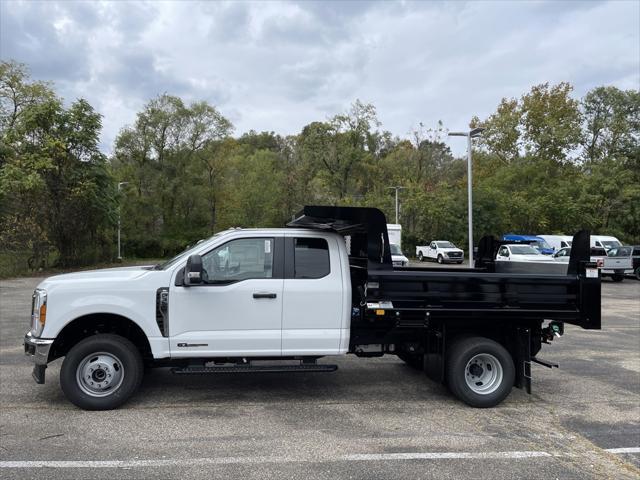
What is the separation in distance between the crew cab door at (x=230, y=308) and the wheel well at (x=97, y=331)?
0.54 meters

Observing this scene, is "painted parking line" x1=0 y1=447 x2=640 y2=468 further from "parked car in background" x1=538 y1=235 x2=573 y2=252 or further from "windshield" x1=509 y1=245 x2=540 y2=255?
"parked car in background" x1=538 y1=235 x2=573 y2=252

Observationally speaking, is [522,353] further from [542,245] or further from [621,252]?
[542,245]

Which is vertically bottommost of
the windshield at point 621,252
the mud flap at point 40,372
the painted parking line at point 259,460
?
the painted parking line at point 259,460

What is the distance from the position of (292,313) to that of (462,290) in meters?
1.92

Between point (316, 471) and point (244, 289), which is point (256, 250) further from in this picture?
point (316, 471)

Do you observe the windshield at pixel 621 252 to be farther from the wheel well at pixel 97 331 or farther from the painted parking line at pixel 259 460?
the wheel well at pixel 97 331

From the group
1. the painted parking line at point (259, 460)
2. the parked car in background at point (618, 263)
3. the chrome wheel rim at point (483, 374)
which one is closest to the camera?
the painted parking line at point (259, 460)

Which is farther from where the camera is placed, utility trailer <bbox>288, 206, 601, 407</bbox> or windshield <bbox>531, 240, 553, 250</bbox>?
windshield <bbox>531, 240, 553, 250</bbox>

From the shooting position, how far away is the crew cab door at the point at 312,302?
607 centimetres

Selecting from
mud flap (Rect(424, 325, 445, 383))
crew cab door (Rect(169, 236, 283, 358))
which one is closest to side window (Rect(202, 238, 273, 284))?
crew cab door (Rect(169, 236, 283, 358))

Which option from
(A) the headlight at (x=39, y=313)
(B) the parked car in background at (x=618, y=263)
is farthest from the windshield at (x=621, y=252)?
(A) the headlight at (x=39, y=313)

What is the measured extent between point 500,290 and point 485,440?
171 centimetres

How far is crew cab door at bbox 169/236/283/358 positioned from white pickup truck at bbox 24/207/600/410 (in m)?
0.01

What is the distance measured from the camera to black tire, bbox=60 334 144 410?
5793mm
